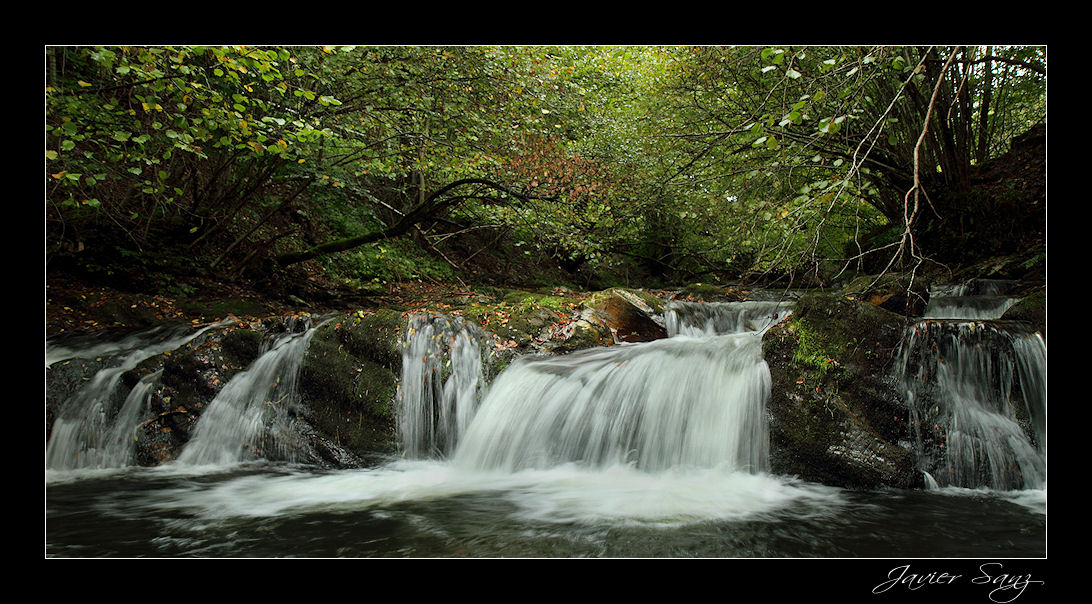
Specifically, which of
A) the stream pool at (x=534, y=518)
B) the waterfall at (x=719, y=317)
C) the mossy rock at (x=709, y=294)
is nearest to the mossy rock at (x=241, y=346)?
the stream pool at (x=534, y=518)

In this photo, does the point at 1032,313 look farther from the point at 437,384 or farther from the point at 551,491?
the point at 437,384

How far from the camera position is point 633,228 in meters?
10.2

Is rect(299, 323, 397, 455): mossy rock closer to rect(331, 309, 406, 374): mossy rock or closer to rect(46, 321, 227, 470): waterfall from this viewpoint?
rect(331, 309, 406, 374): mossy rock

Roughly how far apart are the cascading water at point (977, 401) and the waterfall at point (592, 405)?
1151 millimetres

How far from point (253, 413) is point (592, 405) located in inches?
140

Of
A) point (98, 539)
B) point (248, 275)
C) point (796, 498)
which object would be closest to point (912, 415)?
point (796, 498)

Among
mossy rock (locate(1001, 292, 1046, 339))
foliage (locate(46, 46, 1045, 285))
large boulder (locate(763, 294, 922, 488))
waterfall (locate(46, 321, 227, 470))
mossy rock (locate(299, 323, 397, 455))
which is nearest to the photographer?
large boulder (locate(763, 294, 922, 488))

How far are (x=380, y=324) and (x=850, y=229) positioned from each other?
9.78m

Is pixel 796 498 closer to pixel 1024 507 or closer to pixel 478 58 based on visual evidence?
pixel 1024 507

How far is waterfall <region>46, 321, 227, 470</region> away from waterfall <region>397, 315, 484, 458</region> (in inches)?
104

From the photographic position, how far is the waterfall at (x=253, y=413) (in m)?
5.03

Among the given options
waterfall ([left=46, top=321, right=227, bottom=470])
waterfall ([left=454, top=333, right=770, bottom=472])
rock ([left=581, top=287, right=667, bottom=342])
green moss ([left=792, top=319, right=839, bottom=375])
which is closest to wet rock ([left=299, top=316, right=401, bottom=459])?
waterfall ([left=454, top=333, right=770, bottom=472])

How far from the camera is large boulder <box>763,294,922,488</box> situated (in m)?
3.87
